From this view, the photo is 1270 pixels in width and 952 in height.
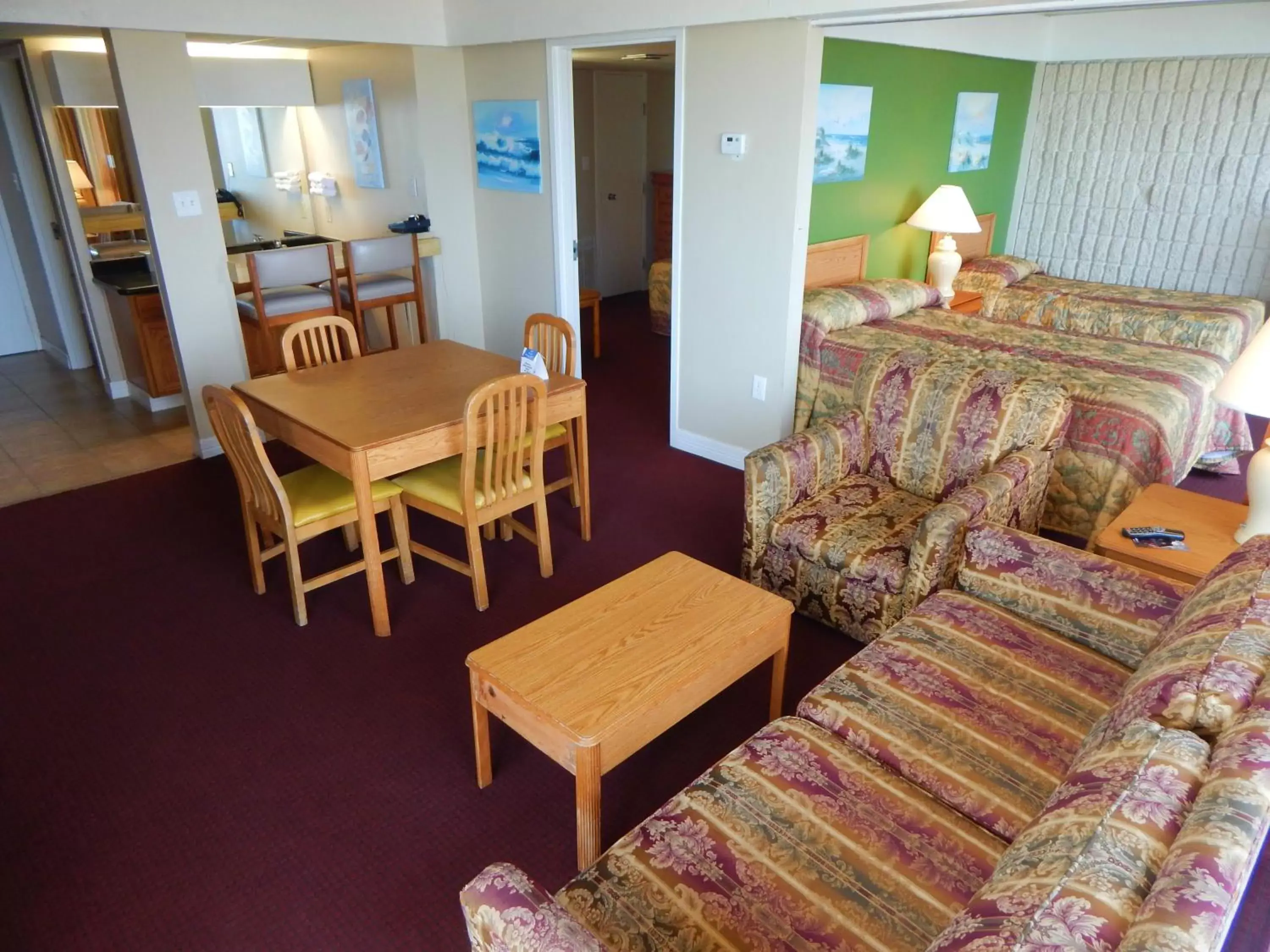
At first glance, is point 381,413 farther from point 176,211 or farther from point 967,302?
point 967,302

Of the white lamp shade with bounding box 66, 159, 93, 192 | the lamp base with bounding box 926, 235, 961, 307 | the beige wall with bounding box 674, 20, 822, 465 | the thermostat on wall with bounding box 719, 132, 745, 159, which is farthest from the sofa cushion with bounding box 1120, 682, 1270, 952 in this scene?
the white lamp shade with bounding box 66, 159, 93, 192

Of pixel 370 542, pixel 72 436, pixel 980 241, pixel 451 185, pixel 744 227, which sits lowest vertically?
pixel 72 436

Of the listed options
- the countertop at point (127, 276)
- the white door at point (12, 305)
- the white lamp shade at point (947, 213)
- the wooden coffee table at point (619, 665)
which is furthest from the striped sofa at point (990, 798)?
the white door at point (12, 305)

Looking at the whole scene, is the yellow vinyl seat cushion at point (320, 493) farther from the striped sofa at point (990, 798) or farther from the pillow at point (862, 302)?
the pillow at point (862, 302)

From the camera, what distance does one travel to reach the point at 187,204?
3842 millimetres

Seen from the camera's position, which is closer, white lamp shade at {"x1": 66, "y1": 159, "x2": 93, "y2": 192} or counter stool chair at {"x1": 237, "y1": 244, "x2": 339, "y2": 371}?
counter stool chair at {"x1": 237, "y1": 244, "x2": 339, "y2": 371}

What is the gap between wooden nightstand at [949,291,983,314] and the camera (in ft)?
16.8

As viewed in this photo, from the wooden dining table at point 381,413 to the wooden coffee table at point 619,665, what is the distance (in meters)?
0.86

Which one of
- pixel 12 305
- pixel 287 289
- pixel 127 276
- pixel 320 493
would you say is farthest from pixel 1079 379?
pixel 12 305

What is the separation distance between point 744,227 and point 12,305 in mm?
5386

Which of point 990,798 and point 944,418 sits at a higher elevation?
point 944,418

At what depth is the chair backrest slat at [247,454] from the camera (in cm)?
247

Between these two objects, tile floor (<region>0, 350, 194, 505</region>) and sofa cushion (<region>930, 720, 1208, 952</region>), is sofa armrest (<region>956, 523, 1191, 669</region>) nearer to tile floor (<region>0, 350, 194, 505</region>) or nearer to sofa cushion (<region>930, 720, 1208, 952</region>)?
sofa cushion (<region>930, 720, 1208, 952</region>)

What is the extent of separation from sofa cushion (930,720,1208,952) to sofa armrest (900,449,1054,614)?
40.3 inches
